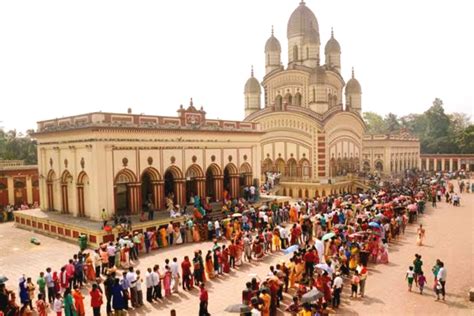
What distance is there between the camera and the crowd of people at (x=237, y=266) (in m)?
10.9

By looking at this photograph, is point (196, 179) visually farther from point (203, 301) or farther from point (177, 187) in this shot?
point (203, 301)

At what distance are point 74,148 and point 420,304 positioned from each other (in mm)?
18352

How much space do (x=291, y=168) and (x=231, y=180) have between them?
1328 cm

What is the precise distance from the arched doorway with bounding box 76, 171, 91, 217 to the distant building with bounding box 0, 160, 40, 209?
12805mm

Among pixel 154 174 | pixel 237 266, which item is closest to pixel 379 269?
pixel 237 266

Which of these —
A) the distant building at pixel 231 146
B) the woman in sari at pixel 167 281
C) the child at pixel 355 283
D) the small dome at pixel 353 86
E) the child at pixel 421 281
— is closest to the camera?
the child at pixel 355 283

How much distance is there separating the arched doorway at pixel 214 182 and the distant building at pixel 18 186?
15491mm

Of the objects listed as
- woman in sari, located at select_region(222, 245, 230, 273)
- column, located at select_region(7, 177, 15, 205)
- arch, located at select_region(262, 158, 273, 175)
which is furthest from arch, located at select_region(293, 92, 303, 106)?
woman in sari, located at select_region(222, 245, 230, 273)

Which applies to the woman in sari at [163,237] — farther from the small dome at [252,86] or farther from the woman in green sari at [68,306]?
the small dome at [252,86]

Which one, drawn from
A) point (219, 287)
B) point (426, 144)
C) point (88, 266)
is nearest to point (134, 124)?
point (88, 266)

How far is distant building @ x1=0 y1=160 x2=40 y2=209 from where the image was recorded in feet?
104

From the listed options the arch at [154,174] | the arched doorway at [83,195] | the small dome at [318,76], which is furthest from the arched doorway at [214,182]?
the small dome at [318,76]

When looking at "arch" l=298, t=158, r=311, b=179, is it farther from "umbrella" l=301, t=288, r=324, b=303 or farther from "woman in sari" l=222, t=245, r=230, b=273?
"umbrella" l=301, t=288, r=324, b=303

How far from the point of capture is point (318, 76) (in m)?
39.4
